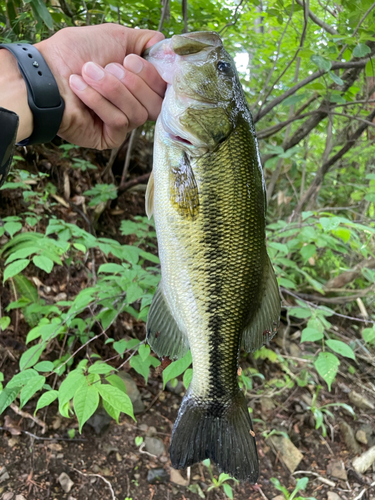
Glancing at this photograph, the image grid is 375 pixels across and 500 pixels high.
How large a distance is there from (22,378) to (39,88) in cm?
126

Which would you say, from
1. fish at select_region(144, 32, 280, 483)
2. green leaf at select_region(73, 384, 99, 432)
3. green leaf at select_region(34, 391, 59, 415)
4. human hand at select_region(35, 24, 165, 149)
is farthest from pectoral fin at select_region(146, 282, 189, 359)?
human hand at select_region(35, 24, 165, 149)

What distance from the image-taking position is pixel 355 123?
4.00m

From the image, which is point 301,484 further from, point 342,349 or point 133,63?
point 133,63

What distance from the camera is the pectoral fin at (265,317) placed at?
1.40 meters

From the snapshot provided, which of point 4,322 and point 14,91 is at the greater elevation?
point 14,91

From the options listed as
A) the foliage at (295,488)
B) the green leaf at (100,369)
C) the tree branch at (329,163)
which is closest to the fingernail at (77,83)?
the green leaf at (100,369)

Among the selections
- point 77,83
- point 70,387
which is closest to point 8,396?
point 70,387

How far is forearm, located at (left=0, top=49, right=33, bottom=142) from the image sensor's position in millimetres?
1267

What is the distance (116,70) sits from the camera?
1.35 meters

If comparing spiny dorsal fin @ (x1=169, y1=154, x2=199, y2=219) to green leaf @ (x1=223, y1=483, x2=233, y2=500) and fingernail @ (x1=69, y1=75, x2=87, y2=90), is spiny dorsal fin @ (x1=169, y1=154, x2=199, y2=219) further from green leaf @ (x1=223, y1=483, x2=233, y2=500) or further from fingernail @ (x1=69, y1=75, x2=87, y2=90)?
green leaf @ (x1=223, y1=483, x2=233, y2=500)

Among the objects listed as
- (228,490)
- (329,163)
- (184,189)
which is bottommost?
(228,490)

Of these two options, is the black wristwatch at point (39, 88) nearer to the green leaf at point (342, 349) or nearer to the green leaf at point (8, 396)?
the green leaf at point (8, 396)

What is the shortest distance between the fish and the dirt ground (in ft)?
5.16

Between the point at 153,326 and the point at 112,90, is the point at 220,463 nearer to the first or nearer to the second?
the point at 153,326
